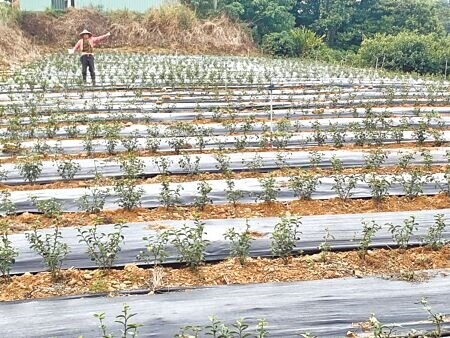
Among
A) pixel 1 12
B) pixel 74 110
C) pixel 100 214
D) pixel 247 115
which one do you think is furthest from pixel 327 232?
pixel 1 12

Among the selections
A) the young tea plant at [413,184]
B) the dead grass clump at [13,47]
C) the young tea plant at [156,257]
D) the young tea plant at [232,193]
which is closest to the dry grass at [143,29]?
the dead grass clump at [13,47]

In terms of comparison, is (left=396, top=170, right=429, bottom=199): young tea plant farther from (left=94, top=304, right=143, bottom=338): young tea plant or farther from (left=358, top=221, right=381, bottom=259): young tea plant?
(left=94, top=304, right=143, bottom=338): young tea plant

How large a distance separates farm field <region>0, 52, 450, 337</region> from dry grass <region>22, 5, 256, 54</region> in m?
11.6

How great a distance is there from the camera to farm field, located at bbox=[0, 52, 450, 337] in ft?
9.95

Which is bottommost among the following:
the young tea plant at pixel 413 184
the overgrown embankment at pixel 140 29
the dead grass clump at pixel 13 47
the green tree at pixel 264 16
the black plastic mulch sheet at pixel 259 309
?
the black plastic mulch sheet at pixel 259 309

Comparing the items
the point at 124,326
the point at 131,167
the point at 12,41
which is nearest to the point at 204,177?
the point at 131,167

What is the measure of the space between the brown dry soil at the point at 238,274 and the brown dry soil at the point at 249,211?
859 mm

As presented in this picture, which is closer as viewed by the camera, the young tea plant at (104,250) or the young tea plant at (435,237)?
the young tea plant at (104,250)

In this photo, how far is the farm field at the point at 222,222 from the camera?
303 cm

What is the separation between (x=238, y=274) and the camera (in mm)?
3525

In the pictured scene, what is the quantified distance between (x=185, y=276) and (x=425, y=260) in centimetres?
157

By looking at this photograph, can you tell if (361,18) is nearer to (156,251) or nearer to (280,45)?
(280,45)

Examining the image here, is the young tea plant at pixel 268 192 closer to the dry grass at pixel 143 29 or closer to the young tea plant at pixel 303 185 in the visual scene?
the young tea plant at pixel 303 185

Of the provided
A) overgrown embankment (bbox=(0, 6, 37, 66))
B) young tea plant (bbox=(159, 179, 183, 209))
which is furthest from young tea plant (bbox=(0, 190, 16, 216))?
overgrown embankment (bbox=(0, 6, 37, 66))
